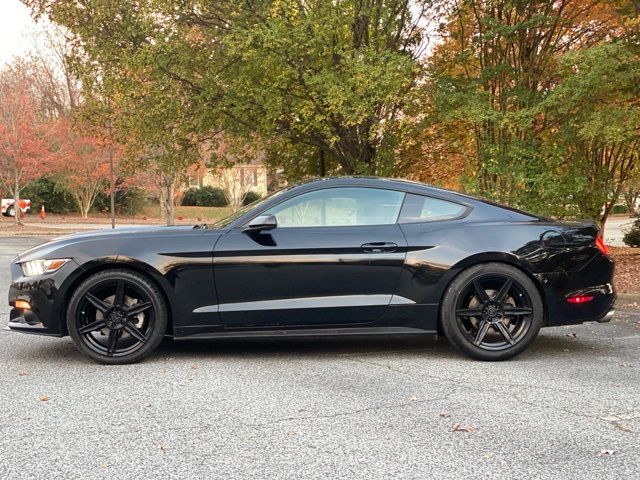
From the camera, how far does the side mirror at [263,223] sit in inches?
187

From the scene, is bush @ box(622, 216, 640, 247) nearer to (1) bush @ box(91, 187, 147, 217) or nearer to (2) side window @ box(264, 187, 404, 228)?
(2) side window @ box(264, 187, 404, 228)

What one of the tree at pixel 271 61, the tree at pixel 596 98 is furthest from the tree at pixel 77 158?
the tree at pixel 596 98

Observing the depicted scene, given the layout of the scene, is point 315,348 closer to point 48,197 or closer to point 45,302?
point 45,302

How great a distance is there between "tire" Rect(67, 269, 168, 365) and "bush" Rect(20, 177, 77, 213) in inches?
1490

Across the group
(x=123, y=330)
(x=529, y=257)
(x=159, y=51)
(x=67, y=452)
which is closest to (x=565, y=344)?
(x=529, y=257)

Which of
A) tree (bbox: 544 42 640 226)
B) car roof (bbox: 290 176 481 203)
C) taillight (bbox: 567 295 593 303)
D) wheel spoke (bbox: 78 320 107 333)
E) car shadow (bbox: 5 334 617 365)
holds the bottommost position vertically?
car shadow (bbox: 5 334 617 365)

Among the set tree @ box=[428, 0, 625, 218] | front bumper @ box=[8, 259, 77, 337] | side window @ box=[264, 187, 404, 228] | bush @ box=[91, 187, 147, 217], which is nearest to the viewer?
front bumper @ box=[8, 259, 77, 337]

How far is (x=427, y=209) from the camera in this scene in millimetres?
5074

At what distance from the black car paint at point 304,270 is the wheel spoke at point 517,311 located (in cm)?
18

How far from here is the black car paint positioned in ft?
15.6

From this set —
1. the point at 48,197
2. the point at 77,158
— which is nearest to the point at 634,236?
the point at 77,158

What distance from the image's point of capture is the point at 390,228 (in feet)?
16.2

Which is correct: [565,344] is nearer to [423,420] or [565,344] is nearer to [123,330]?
[423,420]

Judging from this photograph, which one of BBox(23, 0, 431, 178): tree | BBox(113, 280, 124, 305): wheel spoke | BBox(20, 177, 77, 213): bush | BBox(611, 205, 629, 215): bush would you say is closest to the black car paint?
BBox(113, 280, 124, 305): wheel spoke
